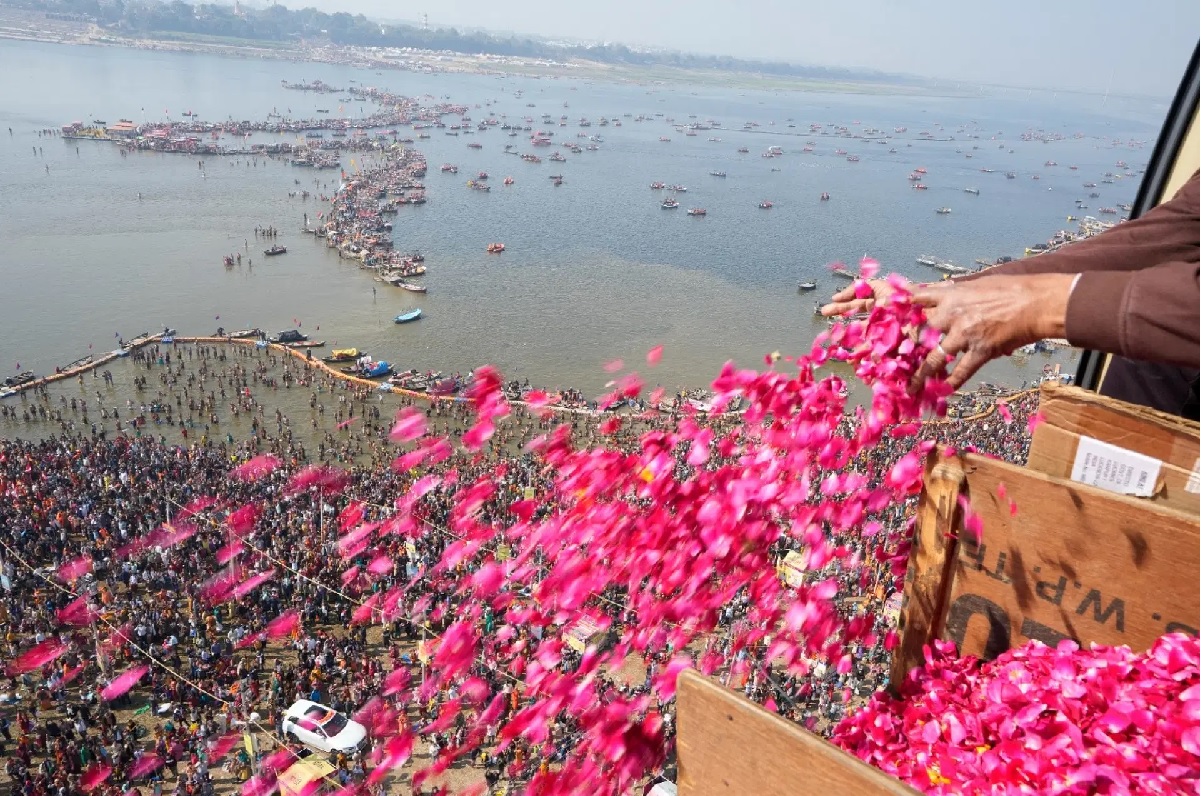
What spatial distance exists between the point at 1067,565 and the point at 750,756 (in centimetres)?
139

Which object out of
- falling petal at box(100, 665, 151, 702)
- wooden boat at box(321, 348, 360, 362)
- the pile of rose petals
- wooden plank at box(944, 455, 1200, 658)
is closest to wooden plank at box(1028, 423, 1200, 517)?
wooden plank at box(944, 455, 1200, 658)

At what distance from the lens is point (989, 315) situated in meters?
2.37

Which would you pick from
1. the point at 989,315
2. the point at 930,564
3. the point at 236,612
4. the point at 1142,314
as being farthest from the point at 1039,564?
the point at 236,612

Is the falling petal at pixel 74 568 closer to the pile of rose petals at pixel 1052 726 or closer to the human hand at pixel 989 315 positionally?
the pile of rose petals at pixel 1052 726

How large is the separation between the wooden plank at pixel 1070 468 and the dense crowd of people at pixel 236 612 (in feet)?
20.5

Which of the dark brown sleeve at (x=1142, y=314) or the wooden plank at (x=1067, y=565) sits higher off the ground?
the dark brown sleeve at (x=1142, y=314)

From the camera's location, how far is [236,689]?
36.5 feet

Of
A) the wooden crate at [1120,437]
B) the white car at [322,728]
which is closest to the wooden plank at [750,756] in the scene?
the wooden crate at [1120,437]

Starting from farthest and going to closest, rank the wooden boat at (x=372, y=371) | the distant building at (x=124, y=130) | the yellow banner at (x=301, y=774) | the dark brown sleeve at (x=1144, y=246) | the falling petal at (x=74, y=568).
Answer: the distant building at (x=124, y=130)
the wooden boat at (x=372, y=371)
the falling petal at (x=74, y=568)
the yellow banner at (x=301, y=774)
the dark brown sleeve at (x=1144, y=246)

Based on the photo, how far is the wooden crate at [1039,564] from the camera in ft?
7.94

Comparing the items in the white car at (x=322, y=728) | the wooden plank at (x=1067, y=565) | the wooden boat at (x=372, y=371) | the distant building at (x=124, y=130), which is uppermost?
the wooden plank at (x=1067, y=565)

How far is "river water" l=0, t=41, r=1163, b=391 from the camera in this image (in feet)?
116

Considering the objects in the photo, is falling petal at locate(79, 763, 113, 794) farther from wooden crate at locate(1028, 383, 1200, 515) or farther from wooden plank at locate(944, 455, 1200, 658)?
wooden crate at locate(1028, 383, 1200, 515)

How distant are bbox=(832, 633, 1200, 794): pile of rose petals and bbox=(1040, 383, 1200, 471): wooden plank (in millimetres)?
589
